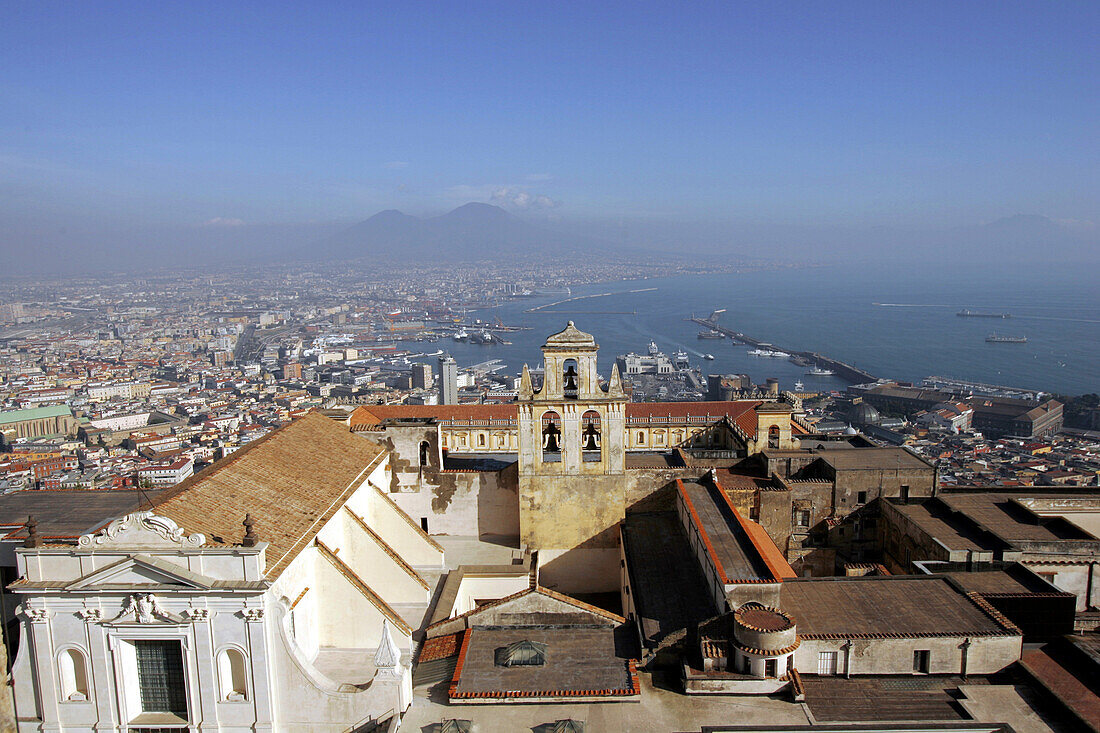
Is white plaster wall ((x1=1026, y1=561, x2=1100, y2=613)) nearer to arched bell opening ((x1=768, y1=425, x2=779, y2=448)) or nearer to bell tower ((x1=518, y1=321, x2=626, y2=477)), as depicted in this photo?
bell tower ((x1=518, y1=321, x2=626, y2=477))

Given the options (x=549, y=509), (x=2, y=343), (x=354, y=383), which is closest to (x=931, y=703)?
(x=549, y=509)

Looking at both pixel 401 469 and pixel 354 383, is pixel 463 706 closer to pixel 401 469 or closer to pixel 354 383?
pixel 401 469

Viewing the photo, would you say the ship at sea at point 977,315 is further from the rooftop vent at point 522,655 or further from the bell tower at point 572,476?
the rooftop vent at point 522,655

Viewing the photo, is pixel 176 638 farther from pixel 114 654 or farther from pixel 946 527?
pixel 946 527

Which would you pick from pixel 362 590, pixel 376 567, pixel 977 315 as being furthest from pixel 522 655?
pixel 977 315

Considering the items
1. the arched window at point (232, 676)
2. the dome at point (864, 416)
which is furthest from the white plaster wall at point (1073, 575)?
the dome at point (864, 416)

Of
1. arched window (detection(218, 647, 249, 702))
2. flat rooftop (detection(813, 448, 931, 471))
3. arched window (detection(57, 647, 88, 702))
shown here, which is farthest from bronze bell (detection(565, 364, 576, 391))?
arched window (detection(57, 647, 88, 702))

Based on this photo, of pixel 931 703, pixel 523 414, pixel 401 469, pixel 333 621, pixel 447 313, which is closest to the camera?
pixel 931 703
